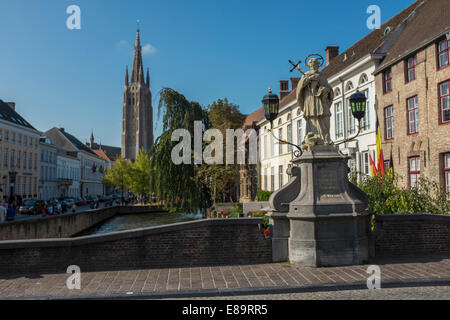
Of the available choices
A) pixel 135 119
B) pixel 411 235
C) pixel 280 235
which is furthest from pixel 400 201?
pixel 135 119

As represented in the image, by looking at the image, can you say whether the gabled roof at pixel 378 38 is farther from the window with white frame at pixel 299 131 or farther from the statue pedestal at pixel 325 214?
the statue pedestal at pixel 325 214

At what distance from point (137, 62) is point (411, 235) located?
13030 cm

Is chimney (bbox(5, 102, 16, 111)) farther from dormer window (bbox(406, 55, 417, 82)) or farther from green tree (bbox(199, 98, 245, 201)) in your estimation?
dormer window (bbox(406, 55, 417, 82))

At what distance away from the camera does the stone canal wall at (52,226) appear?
17812 mm

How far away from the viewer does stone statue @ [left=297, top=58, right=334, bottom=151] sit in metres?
9.62

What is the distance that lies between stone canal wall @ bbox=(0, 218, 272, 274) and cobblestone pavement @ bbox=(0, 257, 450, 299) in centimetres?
30

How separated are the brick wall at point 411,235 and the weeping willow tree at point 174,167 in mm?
17316

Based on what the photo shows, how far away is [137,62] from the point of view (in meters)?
130

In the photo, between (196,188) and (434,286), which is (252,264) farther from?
(196,188)

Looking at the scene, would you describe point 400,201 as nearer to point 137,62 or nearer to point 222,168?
point 222,168

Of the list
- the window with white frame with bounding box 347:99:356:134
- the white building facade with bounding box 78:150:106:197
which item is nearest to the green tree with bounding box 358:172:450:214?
the window with white frame with bounding box 347:99:356:134

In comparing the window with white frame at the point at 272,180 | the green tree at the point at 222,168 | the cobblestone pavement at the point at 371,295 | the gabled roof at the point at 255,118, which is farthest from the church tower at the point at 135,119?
the cobblestone pavement at the point at 371,295
